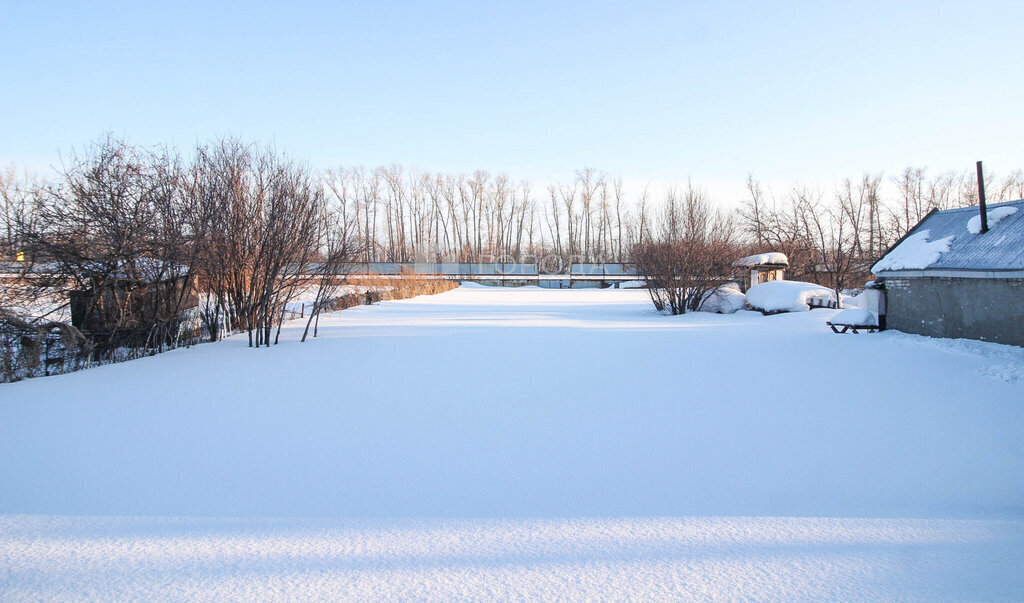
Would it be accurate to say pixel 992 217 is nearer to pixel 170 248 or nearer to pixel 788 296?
pixel 788 296

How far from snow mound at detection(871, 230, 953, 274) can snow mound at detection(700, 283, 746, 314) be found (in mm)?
7487

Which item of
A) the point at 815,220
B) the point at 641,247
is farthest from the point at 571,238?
the point at 641,247

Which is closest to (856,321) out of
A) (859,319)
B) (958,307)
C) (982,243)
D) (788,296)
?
(859,319)

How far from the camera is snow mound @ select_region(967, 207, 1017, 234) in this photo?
9.52m

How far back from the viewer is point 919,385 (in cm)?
684

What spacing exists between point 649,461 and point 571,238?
196 feet

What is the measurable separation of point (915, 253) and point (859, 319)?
1551 millimetres

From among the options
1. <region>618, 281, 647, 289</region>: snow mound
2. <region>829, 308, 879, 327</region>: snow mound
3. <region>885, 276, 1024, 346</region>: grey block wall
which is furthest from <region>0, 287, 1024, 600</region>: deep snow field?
<region>618, 281, 647, 289</region>: snow mound

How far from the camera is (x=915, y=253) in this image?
1028cm

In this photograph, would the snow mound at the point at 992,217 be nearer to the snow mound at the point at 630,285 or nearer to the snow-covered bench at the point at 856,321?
the snow-covered bench at the point at 856,321

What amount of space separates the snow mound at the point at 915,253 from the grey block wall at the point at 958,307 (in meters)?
0.25

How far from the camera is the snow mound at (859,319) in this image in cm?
1091

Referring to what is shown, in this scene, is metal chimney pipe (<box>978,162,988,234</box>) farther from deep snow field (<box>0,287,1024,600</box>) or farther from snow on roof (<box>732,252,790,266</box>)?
snow on roof (<box>732,252,790,266</box>)

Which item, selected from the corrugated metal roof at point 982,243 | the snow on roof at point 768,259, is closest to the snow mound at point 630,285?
the snow on roof at point 768,259
